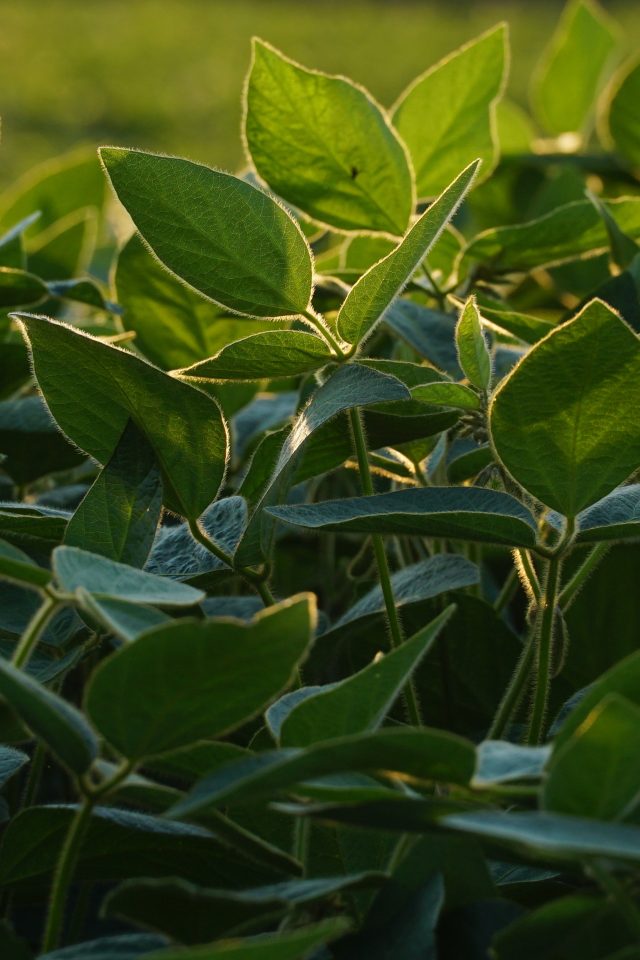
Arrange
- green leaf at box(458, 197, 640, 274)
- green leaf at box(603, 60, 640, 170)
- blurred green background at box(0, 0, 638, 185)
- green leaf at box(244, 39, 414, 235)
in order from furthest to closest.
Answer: blurred green background at box(0, 0, 638, 185)
green leaf at box(603, 60, 640, 170)
green leaf at box(458, 197, 640, 274)
green leaf at box(244, 39, 414, 235)

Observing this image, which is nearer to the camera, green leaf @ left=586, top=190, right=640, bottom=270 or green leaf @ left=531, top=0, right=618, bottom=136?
green leaf @ left=586, top=190, right=640, bottom=270

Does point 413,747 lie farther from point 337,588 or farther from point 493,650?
point 337,588

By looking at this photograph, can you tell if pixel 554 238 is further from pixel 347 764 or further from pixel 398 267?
pixel 347 764

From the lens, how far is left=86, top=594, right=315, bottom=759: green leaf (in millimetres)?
448

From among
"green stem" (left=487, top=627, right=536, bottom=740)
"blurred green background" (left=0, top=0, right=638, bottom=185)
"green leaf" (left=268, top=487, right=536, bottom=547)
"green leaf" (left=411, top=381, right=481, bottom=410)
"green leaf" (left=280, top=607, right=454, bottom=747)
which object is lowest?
"blurred green background" (left=0, top=0, right=638, bottom=185)

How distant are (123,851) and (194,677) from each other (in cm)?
17

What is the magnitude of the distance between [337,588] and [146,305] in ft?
0.85

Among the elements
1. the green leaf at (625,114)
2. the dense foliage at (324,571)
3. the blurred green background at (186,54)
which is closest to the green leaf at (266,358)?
the dense foliage at (324,571)

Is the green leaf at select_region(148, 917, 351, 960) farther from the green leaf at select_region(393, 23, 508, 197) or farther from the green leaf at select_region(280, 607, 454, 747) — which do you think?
the green leaf at select_region(393, 23, 508, 197)

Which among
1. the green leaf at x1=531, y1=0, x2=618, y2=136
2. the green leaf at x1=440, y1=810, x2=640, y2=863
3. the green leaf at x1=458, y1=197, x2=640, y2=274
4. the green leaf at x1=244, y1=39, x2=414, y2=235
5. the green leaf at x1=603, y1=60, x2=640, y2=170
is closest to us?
the green leaf at x1=440, y1=810, x2=640, y2=863

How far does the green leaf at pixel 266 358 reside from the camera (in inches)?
24.7

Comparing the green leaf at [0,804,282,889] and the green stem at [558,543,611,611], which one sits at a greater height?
the green stem at [558,543,611,611]

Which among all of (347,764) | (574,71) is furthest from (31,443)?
(574,71)

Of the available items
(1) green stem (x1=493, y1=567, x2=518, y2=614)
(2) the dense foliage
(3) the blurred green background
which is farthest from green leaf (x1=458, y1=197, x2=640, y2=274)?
(3) the blurred green background
